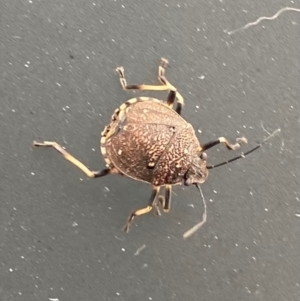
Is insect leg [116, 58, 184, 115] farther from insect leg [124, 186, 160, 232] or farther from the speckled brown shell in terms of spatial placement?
insect leg [124, 186, 160, 232]

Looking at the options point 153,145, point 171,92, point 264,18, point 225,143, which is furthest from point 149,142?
point 264,18

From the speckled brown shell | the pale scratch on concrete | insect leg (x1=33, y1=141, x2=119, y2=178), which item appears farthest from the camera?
the pale scratch on concrete

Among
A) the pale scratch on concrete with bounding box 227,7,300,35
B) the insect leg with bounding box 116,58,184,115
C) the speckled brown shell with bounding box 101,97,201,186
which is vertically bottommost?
the speckled brown shell with bounding box 101,97,201,186

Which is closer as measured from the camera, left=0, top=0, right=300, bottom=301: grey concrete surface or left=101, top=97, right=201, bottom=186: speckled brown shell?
left=101, top=97, right=201, bottom=186: speckled brown shell

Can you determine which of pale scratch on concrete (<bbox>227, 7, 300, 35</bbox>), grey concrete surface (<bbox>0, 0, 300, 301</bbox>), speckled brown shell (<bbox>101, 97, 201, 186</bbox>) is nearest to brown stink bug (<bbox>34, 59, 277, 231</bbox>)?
speckled brown shell (<bbox>101, 97, 201, 186</bbox>)

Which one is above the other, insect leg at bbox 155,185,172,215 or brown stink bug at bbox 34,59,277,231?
brown stink bug at bbox 34,59,277,231

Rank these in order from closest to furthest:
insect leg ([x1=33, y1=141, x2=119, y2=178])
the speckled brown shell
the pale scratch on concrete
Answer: the speckled brown shell < insect leg ([x1=33, y1=141, x2=119, y2=178]) < the pale scratch on concrete

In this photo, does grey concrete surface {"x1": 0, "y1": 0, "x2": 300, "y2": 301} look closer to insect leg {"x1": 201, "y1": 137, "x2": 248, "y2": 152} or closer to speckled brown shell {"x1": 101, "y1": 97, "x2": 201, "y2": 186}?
insect leg {"x1": 201, "y1": 137, "x2": 248, "y2": 152}
